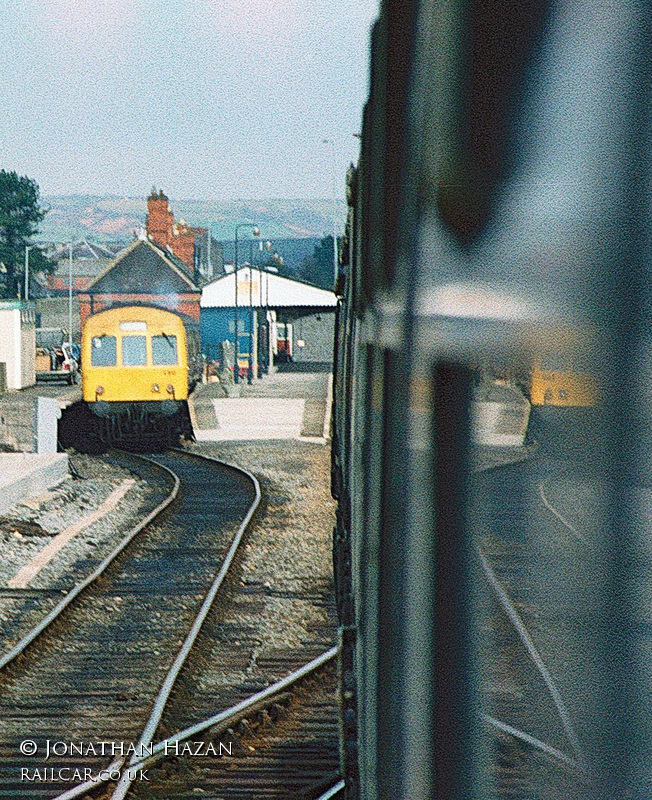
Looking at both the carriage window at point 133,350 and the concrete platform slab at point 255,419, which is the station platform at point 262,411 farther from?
the carriage window at point 133,350

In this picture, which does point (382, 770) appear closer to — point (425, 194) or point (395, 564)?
point (395, 564)

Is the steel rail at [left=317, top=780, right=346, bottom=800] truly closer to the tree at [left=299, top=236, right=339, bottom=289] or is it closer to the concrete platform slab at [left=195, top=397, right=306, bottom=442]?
the concrete platform slab at [left=195, top=397, right=306, bottom=442]

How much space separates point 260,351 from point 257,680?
158 ft

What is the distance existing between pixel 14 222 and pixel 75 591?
90.1 meters

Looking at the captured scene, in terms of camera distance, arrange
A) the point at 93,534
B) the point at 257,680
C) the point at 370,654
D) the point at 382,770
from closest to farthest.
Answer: the point at 382,770, the point at 370,654, the point at 257,680, the point at 93,534

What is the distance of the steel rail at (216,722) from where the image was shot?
243 inches

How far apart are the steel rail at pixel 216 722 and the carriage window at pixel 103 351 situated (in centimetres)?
1493

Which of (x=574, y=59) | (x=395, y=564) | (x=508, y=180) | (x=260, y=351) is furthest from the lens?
(x=260, y=351)

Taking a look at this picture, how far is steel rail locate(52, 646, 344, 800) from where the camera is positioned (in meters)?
6.16

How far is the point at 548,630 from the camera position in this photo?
147 cm

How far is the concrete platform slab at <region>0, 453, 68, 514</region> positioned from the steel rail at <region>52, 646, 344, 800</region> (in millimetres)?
8093

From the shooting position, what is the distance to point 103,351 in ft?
75.9

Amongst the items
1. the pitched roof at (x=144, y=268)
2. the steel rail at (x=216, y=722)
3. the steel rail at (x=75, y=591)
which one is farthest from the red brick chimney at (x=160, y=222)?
the steel rail at (x=216, y=722)

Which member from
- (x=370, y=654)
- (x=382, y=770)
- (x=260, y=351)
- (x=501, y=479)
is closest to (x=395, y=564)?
(x=382, y=770)
